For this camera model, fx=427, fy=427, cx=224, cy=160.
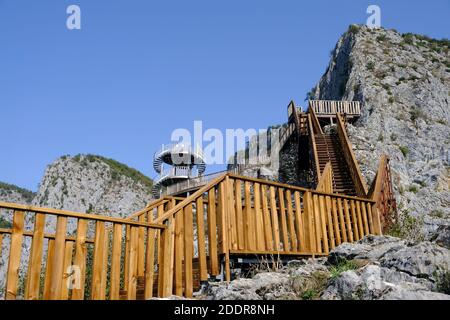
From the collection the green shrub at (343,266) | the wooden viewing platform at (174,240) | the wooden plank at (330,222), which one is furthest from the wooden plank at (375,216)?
the green shrub at (343,266)

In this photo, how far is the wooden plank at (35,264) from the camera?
4.23 m

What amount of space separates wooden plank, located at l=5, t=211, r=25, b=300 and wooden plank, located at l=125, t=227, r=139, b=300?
4.42 ft

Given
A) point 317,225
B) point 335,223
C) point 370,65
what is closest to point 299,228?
point 317,225

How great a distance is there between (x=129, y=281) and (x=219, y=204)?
1995mm

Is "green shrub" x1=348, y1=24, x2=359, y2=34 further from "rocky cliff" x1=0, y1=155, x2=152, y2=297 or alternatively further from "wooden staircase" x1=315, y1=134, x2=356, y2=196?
"rocky cliff" x1=0, y1=155, x2=152, y2=297

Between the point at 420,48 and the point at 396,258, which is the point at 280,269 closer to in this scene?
the point at 396,258

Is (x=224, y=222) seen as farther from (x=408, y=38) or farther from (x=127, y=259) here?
(x=408, y=38)

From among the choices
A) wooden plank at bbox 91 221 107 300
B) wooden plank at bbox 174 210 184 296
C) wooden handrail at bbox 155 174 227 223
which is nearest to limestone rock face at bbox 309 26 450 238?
wooden handrail at bbox 155 174 227 223

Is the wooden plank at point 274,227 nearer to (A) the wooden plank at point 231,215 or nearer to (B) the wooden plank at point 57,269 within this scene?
(A) the wooden plank at point 231,215

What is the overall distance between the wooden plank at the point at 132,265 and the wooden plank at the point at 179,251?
0.63 meters

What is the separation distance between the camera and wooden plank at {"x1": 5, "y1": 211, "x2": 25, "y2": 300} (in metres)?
4.09

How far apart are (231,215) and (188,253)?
43.8 inches

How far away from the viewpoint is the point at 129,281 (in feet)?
17.0
